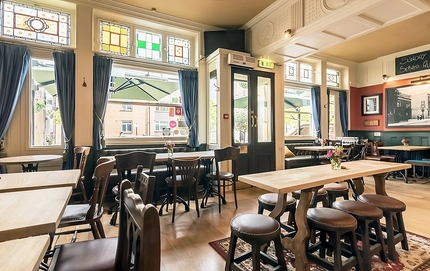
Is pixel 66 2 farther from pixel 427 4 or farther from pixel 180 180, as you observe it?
pixel 427 4

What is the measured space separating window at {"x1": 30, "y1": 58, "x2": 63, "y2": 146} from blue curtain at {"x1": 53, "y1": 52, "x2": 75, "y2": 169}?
26 cm

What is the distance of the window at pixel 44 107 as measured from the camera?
390cm

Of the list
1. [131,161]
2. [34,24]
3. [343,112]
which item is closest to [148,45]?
[34,24]

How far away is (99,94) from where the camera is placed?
4.12 meters

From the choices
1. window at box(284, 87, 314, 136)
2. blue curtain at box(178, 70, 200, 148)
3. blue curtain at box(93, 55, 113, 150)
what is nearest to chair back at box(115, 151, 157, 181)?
blue curtain at box(93, 55, 113, 150)

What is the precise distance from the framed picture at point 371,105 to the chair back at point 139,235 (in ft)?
28.0

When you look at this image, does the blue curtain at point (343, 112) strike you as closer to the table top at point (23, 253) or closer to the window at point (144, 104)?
the window at point (144, 104)

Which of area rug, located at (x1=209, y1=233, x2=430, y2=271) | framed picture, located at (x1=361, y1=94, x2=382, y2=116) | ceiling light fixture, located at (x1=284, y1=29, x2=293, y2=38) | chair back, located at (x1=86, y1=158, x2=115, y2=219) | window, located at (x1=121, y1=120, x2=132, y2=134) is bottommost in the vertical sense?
area rug, located at (x1=209, y1=233, x2=430, y2=271)

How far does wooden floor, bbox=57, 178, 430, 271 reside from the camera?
2061 millimetres

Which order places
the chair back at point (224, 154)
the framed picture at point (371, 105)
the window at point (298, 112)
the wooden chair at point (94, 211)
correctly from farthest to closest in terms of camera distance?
the framed picture at point (371, 105), the window at point (298, 112), the chair back at point (224, 154), the wooden chair at point (94, 211)

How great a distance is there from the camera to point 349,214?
6.03 ft

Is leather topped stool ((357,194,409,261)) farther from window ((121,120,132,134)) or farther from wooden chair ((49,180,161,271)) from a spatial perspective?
window ((121,120,132,134))

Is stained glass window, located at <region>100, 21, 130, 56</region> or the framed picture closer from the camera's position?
stained glass window, located at <region>100, 21, 130, 56</region>

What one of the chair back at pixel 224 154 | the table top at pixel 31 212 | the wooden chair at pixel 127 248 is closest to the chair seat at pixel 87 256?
the wooden chair at pixel 127 248
